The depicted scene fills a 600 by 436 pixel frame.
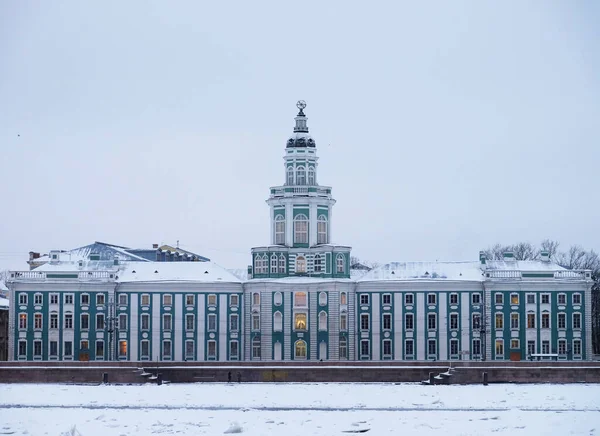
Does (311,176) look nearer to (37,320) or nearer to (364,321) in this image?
(364,321)

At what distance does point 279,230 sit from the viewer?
310 ft

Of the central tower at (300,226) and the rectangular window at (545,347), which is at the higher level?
the central tower at (300,226)

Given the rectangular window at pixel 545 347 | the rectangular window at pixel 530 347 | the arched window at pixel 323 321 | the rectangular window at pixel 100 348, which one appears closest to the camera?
the rectangular window at pixel 530 347

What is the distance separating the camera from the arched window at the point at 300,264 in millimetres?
93500

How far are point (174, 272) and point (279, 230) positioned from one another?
7.31m

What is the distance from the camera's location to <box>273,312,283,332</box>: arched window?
304 feet

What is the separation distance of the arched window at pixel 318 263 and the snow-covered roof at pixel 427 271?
2.55 metres

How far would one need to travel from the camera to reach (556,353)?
91.8 metres
